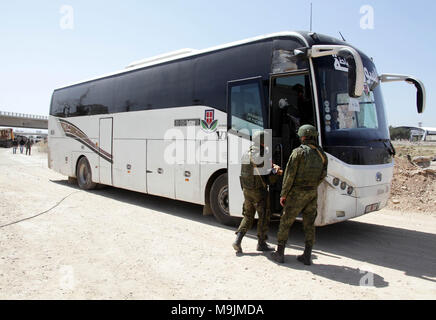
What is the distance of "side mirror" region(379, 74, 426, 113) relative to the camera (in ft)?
21.7

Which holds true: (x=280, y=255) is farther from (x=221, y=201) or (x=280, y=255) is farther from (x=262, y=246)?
(x=221, y=201)

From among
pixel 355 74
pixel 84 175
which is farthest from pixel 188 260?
pixel 84 175

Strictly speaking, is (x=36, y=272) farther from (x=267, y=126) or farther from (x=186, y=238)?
(x=267, y=126)

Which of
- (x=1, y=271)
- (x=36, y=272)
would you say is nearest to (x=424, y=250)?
(x=36, y=272)

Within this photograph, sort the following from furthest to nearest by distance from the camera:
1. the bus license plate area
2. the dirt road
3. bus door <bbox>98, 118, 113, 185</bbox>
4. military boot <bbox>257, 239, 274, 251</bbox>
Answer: bus door <bbox>98, 118, 113, 185</bbox> < the bus license plate area < military boot <bbox>257, 239, 274, 251</bbox> < the dirt road

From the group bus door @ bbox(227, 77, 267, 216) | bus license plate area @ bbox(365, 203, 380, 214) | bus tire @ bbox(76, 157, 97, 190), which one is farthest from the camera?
bus tire @ bbox(76, 157, 97, 190)

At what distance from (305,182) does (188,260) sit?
2.06m

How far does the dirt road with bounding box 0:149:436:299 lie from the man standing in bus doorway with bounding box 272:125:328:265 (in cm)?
56

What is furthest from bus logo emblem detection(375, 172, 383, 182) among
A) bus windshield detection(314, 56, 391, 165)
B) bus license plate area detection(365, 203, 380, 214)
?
bus license plate area detection(365, 203, 380, 214)

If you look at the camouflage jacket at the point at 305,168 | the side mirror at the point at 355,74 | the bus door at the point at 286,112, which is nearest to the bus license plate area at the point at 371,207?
the bus door at the point at 286,112

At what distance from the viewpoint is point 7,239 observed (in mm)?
5730

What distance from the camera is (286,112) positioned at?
5.96 m

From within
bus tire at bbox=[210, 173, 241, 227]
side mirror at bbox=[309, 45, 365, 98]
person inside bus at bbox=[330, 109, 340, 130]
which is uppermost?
side mirror at bbox=[309, 45, 365, 98]

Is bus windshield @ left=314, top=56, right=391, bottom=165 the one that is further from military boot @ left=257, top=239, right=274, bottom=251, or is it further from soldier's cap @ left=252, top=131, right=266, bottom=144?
military boot @ left=257, top=239, right=274, bottom=251
